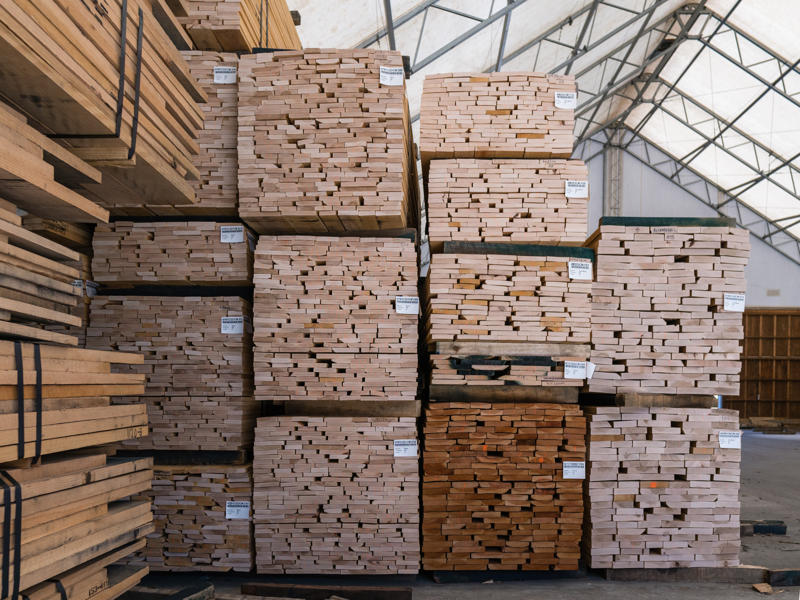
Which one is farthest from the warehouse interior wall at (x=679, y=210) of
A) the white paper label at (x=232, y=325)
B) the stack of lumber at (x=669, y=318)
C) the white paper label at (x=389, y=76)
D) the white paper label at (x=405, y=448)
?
the white paper label at (x=232, y=325)

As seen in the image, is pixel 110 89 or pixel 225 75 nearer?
pixel 110 89

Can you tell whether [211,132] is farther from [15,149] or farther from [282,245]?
[15,149]


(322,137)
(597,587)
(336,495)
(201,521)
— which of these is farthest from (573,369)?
(201,521)

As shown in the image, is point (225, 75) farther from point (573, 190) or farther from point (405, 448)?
point (405, 448)

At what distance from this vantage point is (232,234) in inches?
213

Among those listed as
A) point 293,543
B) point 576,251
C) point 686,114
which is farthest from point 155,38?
point 686,114

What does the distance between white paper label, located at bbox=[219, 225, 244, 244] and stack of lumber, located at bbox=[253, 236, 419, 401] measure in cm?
28

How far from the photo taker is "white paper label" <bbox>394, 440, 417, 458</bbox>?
206 inches

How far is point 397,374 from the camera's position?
523cm

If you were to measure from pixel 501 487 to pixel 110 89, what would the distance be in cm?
444

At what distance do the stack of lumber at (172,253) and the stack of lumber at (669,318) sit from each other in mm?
3468

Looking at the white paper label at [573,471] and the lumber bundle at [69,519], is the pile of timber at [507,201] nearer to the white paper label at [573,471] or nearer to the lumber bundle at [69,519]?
the white paper label at [573,471]

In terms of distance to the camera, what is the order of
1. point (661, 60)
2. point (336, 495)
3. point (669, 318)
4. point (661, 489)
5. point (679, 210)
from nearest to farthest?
point (336, 495) < point (661, 489) < point (669, 318) < point (661, 60) < point (679, 210)

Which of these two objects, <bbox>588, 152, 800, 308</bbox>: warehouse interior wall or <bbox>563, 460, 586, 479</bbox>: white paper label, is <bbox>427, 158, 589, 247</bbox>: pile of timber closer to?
<bbox>563, 460, 586, 479</bbox>: white paper label
